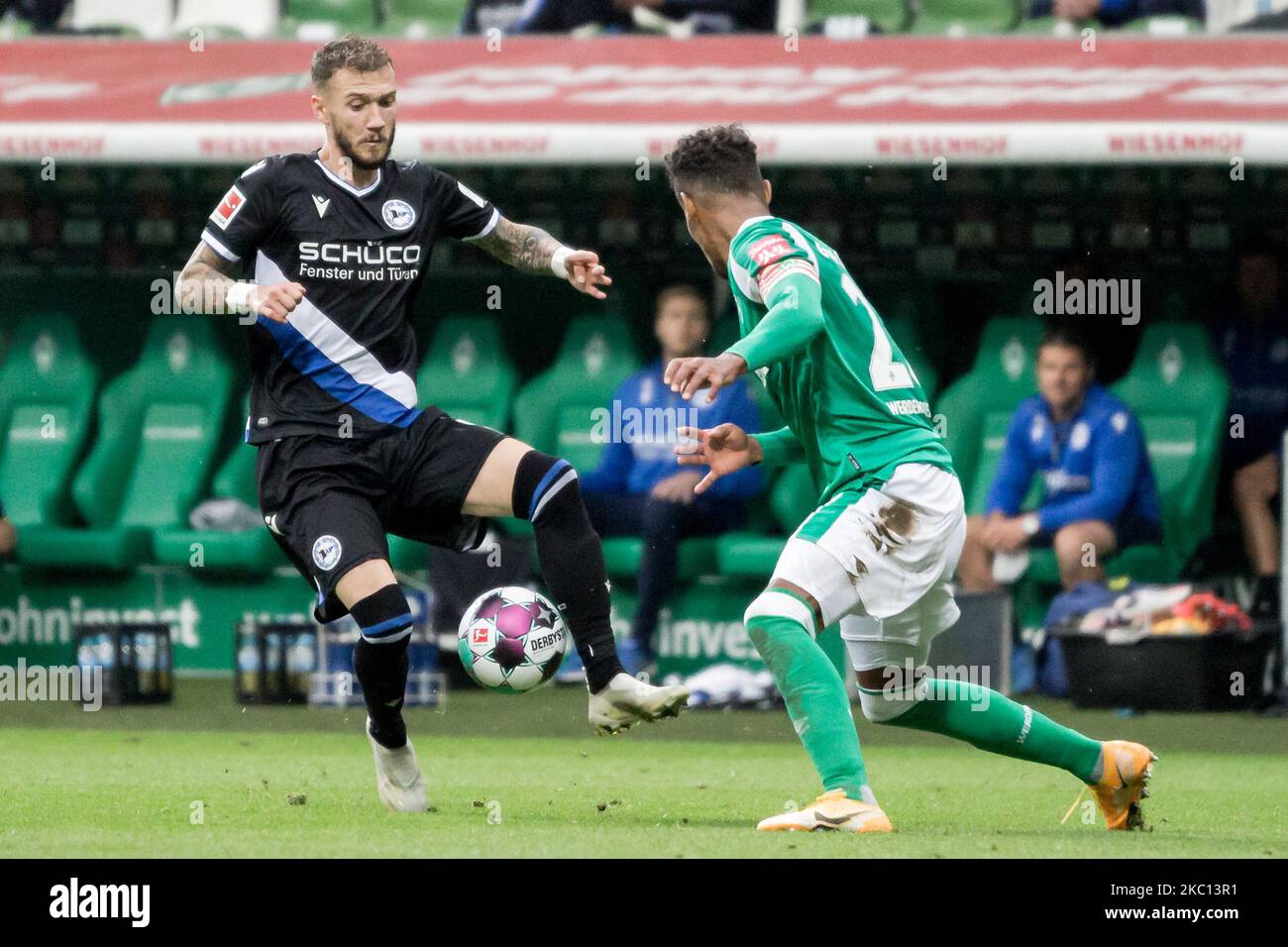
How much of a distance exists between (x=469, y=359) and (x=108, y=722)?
2852 millimetres

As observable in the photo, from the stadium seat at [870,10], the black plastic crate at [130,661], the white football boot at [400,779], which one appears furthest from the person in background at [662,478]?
the white football boot at [400,779]

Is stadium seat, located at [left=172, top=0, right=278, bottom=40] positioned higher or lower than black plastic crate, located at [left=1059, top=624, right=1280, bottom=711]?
higher

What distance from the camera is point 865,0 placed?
41.0ft

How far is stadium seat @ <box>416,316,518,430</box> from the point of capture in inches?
455

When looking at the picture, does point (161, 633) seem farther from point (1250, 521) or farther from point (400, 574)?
point (1250, 521)

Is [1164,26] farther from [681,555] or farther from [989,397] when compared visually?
[681,555]

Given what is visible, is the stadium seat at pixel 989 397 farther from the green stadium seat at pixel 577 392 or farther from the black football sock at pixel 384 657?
the black football sock at pixel 384 657

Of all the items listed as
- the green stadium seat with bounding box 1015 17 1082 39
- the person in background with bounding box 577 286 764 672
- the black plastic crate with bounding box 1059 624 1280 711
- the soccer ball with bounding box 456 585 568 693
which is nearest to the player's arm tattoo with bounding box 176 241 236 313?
the soccer ball with bounding box 456 585 568 693

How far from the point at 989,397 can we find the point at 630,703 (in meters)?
5.52

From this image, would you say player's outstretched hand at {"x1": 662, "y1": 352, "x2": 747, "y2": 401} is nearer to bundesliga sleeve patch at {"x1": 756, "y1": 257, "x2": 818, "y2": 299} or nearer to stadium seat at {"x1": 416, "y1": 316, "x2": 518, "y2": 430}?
bundesliga sleeve patch at {"x1": 756, "y1": 257, "x2": 818, "y2": 299}

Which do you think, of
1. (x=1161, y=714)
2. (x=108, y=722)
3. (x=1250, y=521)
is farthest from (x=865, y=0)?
(x=108, y=722)

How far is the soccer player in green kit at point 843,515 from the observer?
5.62 meters

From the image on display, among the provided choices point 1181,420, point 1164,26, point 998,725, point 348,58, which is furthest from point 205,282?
point 1164,26

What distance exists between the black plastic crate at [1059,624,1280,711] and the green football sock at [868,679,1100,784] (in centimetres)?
379
